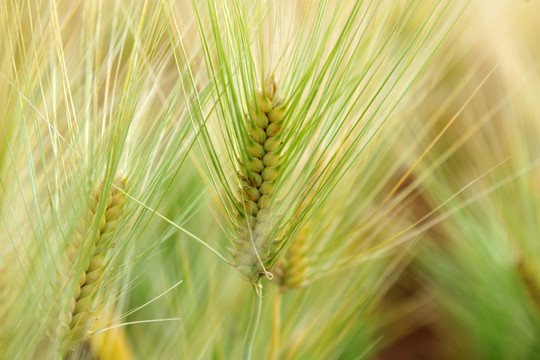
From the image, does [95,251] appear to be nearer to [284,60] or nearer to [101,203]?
[101,203]

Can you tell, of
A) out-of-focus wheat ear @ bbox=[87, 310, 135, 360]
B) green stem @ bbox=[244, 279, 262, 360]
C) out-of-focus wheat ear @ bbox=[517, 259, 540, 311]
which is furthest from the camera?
out-of-focus wheat ear @ bbox=[517, 259, 540, 311]

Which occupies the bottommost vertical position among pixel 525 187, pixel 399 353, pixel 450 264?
pixel 399 353

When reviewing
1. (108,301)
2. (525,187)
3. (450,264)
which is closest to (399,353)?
(450,264)

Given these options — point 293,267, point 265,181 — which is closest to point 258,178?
point 265,181

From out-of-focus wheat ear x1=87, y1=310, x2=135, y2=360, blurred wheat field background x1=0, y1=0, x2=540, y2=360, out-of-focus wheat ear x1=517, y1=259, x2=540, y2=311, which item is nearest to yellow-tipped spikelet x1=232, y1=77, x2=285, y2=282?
blurred wheat field background x1=0, y1=0, x2=540, y2=360

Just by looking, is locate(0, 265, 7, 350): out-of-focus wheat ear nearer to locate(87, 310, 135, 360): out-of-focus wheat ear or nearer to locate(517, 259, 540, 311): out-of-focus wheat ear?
locate(87, 310, 135, 360): out-of-focus wheat ear

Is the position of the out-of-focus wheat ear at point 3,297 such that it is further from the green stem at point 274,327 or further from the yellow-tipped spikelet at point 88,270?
the green stem at point 274,327

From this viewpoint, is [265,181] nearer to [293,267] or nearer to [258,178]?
[258,178]
